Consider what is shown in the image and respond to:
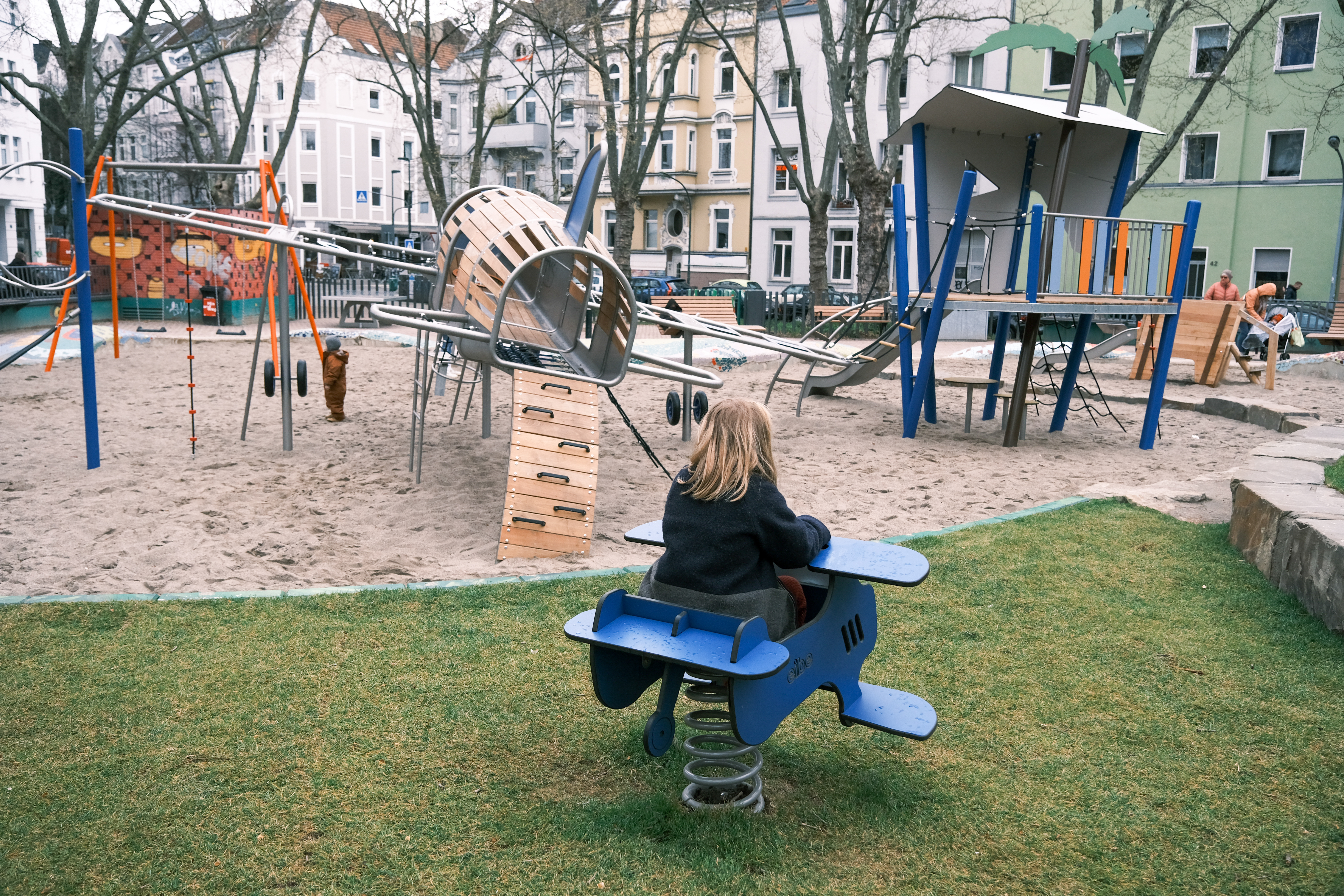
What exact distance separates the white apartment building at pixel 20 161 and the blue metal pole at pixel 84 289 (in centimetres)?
3974

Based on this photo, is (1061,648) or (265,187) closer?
(1061,648)

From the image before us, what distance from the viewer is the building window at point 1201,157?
31250 millimetres

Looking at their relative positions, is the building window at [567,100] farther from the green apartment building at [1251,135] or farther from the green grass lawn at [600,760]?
the green grass lawn at [600,760]

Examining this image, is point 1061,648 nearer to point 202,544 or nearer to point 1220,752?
point 1220,752

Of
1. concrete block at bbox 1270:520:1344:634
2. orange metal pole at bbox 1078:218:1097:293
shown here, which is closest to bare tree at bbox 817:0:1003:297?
orange metal pole at bbox 1078:218:1097:293

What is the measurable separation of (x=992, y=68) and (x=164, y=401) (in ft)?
101

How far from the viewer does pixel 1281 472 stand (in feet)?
21.7

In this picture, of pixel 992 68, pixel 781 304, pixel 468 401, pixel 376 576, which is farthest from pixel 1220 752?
pixel 992 68

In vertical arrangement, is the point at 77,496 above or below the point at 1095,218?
below

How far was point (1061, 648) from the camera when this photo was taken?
15.4 ft

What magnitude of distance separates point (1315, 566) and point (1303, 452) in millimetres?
3079

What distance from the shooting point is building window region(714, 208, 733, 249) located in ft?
145

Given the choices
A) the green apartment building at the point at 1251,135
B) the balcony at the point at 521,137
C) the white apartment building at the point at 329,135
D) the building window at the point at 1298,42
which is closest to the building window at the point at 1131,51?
the green apartment building at the point at 1251,135

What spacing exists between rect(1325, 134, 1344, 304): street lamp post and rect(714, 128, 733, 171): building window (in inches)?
880
